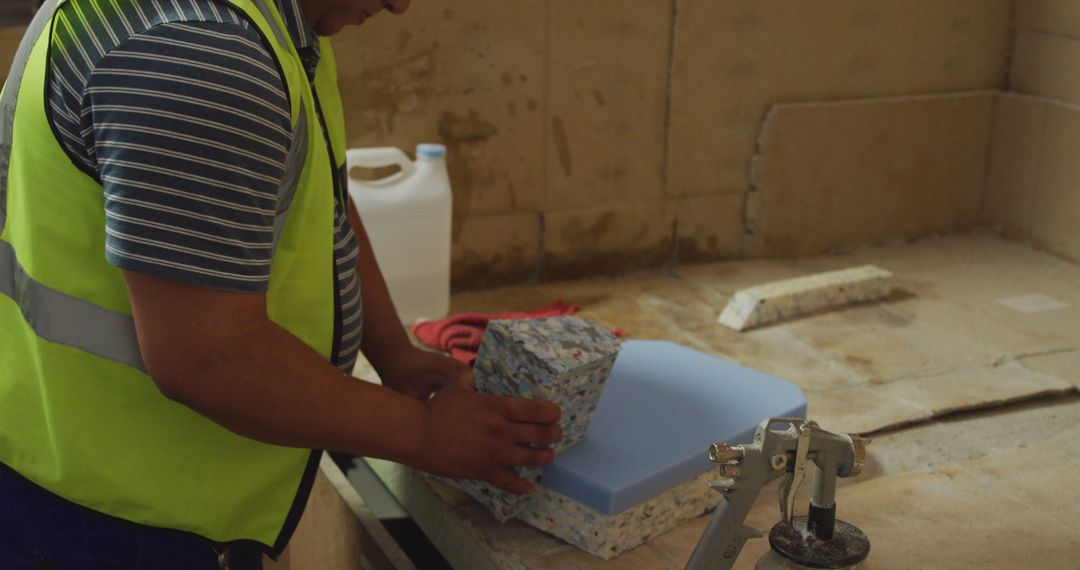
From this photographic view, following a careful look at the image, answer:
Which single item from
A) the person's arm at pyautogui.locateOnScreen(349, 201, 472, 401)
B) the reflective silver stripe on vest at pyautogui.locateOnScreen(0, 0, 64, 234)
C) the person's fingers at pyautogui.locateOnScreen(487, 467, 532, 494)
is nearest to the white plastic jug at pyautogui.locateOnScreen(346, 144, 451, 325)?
the person's arm at pyautogui.locateOnScreen(349, 201, 472, 401)

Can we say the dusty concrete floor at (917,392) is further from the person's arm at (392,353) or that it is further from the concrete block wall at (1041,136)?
the person's arm at (392,353)

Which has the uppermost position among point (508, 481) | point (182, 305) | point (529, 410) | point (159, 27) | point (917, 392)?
point (159, 27)

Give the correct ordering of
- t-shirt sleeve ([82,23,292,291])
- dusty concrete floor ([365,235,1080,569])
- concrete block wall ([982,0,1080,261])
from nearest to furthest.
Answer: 1. t-shirt sleeve ([82,23,292,291])
2. dusty concrete floor ([365,235,1080,569])
3. concrete block wall ([982,0,1080,261])

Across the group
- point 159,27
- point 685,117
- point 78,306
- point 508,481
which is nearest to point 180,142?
point 159,27

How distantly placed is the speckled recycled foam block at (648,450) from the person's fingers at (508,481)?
0.21 feet

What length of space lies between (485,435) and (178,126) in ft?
1.93

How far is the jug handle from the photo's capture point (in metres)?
2.49

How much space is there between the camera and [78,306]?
4.01ft

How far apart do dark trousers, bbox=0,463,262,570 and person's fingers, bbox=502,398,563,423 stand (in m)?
0.42

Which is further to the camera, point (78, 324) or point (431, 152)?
point (431, 152)

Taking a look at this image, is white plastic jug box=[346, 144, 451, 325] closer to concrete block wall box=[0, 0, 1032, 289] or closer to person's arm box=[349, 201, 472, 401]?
concrete block wall box=[0, 0, 1032, 289]

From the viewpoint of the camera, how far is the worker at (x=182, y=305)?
3.50 ft

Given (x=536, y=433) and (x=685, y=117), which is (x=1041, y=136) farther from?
(x=536, y=433)

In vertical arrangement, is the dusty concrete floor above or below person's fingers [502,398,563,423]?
below
